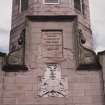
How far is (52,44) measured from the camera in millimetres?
16219

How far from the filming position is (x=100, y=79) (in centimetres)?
1532

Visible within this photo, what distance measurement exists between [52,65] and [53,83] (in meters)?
0.85

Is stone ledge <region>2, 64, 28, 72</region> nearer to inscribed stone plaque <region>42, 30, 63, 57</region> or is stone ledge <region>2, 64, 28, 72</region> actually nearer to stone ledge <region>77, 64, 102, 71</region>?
inscribed stone plaque <region>42, 30, 63, 57</region>

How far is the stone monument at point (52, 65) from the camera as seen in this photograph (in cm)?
1501

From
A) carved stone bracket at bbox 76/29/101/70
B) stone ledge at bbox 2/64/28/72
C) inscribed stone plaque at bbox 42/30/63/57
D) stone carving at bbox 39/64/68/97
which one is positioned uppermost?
inscribed stone plaque at bbox 42/30/63/57

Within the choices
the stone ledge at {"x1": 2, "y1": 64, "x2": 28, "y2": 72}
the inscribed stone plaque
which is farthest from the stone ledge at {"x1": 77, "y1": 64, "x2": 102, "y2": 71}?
the stone ledge at {"x1": 2, "y1": 64, "x2": 28, "y2": 72}

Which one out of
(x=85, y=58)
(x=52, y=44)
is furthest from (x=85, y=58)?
(x=52, y=44)

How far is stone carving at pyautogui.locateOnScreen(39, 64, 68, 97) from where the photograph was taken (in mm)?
15055

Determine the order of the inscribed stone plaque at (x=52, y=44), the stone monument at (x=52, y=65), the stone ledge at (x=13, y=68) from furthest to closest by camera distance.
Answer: the inscribed stone plaque at (x=52, y=44) → the stone ledge at (x=13, y=68) → the stone monument at (x=52, y=65)

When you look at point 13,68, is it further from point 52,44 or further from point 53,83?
point 52,44

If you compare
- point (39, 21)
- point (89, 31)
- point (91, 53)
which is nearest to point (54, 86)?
point (91, 53)

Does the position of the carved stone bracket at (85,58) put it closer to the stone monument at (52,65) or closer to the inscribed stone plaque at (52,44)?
the stone monument at (52,65)

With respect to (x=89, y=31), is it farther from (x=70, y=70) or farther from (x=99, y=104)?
(x=99, y=104)

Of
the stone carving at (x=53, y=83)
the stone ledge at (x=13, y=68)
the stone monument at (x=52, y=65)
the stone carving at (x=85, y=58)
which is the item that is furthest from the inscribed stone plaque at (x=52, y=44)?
the stone ledge at (x=13, y=68)
